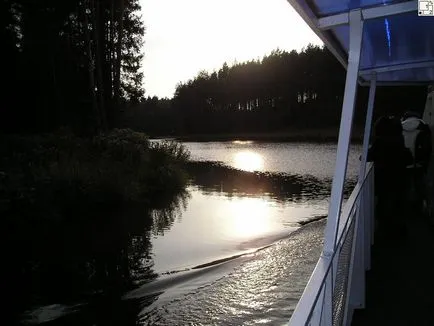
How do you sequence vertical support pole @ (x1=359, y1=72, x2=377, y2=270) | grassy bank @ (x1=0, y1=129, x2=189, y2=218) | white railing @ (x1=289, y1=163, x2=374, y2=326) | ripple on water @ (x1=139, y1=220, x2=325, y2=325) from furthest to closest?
grassy bank @ (x1=0, y1=129, x2=189, y2=218) → ripple on water @ (x1=139, y1=220, x2=325, y2=325) → vertical support pole @ (x1=359, y1=72, x2=377, y2=270) → white railing @ (x1=289, y1=163, x2=374, y2=326)

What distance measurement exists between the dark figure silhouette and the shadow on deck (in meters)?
0.34

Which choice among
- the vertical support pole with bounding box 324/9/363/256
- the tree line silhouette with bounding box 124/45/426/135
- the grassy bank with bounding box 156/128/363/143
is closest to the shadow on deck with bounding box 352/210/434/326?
the vertical support pole with bounding box 324/9/363/256

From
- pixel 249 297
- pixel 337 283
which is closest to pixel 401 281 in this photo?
pixel 249 297

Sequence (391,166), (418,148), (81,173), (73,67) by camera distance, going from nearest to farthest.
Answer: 1. (391,166)
2. (418,148)
3. (81,173)
4. (73,67)

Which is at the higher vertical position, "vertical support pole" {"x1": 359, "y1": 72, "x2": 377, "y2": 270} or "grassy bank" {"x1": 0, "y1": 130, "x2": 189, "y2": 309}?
"vertical support pole" {"x1": 359, "y1": 72, "x2": 377, "y2": 270}

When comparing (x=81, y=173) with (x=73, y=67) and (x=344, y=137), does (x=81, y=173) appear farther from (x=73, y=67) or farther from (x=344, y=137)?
(x=73, y=67)

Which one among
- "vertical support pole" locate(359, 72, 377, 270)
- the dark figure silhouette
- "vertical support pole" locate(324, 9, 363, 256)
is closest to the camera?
"vertical support pole" locate(324, 9, 363, 256)

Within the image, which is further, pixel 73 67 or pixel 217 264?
pixel 73 67

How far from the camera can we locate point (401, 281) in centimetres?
528

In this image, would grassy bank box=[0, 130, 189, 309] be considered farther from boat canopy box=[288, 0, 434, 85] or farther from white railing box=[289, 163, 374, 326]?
boat canopy box=[288, 0, 434, 85]

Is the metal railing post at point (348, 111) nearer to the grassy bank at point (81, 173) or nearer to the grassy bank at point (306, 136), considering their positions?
the grassy bank at point (81, 173)

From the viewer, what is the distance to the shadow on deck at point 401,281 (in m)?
4.34

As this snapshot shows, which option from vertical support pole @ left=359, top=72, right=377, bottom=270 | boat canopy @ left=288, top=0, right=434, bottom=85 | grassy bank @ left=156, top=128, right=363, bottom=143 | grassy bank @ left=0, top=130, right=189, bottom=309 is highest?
boat canopy @ left=288, top=0, right=434, bottom=85

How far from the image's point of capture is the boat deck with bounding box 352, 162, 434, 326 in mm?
4336
